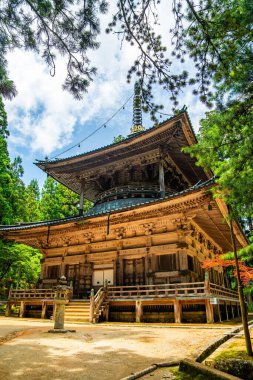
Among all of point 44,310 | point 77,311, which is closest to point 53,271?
point 44,310

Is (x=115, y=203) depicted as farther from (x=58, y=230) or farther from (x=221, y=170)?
Result: (x=221, y=170)

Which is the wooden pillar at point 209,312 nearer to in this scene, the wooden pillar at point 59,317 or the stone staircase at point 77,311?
the stone staircase at point 77,311

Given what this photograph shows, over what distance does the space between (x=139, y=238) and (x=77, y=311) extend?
507 centimetres

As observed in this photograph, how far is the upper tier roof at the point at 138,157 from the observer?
16156mm

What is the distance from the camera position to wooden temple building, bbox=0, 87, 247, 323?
13250 millimetres

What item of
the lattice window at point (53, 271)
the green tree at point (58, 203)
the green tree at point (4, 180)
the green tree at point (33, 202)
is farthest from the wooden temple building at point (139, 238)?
the green tree at point (33, 202)

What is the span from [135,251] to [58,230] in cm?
558

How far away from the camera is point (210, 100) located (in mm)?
5250

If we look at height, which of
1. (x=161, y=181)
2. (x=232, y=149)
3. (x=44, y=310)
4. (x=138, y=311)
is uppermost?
(x=161, y=181)

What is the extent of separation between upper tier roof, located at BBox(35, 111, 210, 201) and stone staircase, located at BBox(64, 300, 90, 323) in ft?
29.6

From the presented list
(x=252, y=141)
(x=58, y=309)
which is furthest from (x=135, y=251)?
(x=252, y=141)

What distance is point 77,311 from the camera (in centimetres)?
1398

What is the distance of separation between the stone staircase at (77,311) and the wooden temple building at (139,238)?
60 mm

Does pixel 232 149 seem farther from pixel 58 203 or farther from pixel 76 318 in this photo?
pixel 58 203
